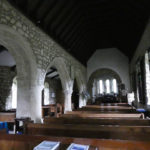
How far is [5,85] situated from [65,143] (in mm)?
6122

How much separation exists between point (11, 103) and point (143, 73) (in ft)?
18.6

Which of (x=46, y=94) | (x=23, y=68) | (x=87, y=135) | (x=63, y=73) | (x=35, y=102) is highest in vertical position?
(x=63, y=73)

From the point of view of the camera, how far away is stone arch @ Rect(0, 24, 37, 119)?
347 centimetres

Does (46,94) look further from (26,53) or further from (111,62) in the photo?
(26,53)

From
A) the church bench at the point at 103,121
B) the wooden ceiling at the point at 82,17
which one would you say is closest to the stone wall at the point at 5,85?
the wooden ceiling at the point at 82,17

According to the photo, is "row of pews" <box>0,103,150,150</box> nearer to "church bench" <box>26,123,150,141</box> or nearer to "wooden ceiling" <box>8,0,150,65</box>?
"church bench" <box>26,123,150,141</box>

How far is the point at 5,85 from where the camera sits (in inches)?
254

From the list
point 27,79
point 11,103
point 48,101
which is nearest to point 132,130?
point 27,79

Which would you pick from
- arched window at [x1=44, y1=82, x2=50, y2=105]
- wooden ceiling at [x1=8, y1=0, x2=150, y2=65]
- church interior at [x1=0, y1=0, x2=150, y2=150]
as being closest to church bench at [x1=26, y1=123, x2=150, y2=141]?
church interior at [x1=0, y1=0, x2=150, y2=150]

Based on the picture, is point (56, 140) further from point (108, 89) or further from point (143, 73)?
point (108, 89)

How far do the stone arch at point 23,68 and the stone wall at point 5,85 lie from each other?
3167 mm

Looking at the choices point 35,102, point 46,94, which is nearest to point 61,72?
point 35,102

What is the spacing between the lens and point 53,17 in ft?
14.5

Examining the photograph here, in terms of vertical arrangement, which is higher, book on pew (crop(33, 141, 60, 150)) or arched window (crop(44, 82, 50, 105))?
arched window (crop(44, 82, 50, 105))
